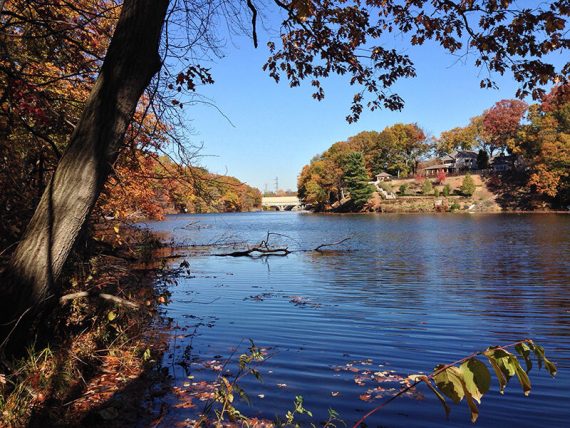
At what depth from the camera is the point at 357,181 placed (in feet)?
258

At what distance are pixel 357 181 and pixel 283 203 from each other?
59.8 m

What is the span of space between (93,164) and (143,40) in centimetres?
106

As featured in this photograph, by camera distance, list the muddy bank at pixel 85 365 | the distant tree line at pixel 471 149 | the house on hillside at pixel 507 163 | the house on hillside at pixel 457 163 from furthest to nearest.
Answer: the house on hillside at pixel 457 163 < the house on hillside at pixel 507 163 < the distant tree line at pixel 471 149 < the muddy bank at pixel 85 365

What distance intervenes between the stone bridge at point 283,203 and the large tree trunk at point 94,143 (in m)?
127

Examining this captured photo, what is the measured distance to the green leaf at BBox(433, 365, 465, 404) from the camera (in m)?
1.50

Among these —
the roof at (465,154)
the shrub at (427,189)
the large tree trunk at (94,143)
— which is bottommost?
the large tree trunk at (94,143)

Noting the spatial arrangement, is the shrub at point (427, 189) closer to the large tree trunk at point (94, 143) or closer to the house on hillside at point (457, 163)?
the house on hillside at point (457, 163)

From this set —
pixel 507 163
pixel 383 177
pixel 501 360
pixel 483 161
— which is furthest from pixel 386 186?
pixel 501 360

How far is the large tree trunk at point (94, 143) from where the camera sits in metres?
3.26

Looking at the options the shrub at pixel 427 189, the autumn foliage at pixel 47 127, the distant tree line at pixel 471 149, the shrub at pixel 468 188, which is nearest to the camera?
the autumn foliage at pixel 47 127

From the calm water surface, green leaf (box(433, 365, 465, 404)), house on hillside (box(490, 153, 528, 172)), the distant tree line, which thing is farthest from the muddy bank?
house on hillside (box(490, 153, 528, 172))

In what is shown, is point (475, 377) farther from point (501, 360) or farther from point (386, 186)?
point (386, 186)

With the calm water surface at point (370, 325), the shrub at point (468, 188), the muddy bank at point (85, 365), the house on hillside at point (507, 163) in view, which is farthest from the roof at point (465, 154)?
the muddy bank at point (85, 365)

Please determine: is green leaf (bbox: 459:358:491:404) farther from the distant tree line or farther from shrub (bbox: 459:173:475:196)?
shrub (bbox: 459:173:475:196)
